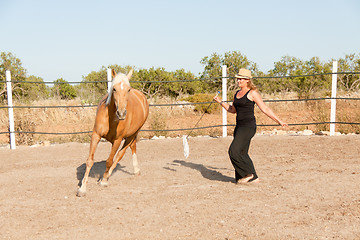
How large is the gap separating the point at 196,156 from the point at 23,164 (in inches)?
145

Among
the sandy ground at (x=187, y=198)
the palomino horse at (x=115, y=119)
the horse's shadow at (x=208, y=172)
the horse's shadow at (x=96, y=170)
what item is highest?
the palomino horse at (x=115, y=119)

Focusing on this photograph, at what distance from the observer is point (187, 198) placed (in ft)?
15.5

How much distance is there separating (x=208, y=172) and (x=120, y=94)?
2.58 metres

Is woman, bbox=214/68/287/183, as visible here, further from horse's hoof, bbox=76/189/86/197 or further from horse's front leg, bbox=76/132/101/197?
horse's hoof, bbox=76/189/86/197

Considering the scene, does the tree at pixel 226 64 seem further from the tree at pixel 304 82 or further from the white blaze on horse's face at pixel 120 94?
the white blaze on horse's face at pixel 120 94

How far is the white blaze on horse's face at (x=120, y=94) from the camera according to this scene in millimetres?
4496

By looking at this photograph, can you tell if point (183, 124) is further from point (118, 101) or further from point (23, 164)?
point (118, 101)

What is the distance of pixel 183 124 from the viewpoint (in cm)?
1555

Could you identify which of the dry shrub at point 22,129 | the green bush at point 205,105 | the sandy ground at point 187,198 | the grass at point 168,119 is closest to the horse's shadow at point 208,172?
the sandy ground at point 187,198

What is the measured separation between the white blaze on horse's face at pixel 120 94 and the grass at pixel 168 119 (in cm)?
634

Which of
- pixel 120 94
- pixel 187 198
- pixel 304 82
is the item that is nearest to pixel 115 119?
pixel 120 94

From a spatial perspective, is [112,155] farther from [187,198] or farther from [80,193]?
[187,198]

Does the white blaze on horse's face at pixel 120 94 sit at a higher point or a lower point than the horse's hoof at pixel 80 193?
higher

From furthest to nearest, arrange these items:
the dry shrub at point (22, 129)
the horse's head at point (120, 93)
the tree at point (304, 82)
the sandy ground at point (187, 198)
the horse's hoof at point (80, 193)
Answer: the tree at point (304, 82) → the dry shrub at point (22, 129) → the horse's hoof at point (80, 193) → the horse's head at point (120, 93) → the sandy ground at point (187, 198)
